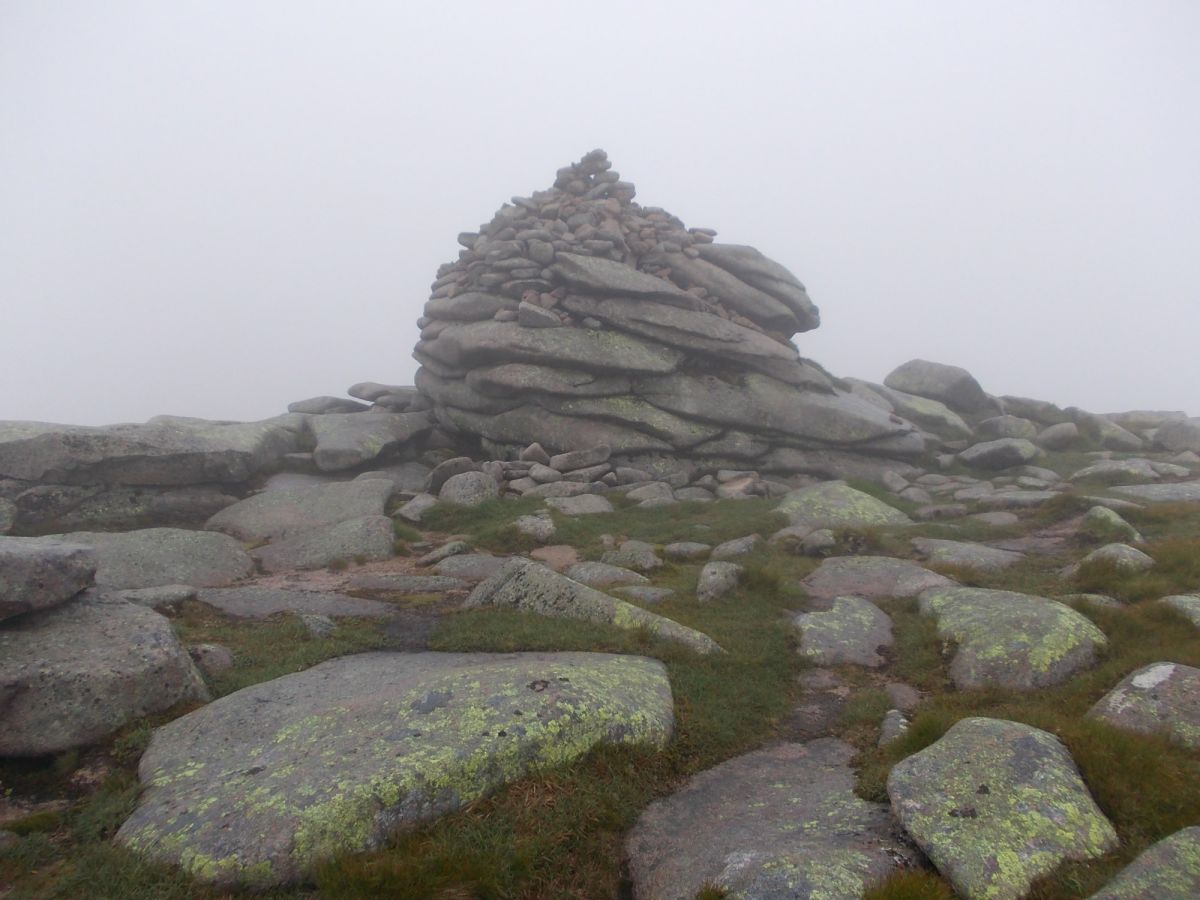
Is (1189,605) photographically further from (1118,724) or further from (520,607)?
(520,607)

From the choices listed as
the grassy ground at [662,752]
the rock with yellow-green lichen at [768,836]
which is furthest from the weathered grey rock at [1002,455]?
the rock with yellow-green lichen at [768,836]

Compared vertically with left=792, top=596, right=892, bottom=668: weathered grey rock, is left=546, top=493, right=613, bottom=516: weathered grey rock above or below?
above

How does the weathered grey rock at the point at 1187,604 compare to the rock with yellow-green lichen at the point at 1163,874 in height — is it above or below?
above

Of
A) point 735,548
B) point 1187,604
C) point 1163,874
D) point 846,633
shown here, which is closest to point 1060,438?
point 735,548

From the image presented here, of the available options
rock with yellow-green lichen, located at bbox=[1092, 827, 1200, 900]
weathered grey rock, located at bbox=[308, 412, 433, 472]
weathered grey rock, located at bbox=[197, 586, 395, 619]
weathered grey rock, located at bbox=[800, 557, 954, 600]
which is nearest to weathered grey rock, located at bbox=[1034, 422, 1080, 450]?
weathered grey rock, located at bbox=[800, 557, 954, 600]

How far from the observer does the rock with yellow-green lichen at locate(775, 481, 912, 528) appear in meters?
27.0

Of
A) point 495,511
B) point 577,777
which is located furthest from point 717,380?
point 577,777

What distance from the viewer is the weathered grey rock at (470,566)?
70.6 ft

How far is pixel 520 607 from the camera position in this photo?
653 inches

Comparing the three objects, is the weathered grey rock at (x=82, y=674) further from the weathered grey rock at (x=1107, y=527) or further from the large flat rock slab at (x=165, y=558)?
the weathered grey rock at (x=1107, y=527)

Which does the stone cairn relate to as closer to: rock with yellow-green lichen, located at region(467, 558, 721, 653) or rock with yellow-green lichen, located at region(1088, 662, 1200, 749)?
rock with yellow-green lichen, located at region(467, 558, 721, 653)

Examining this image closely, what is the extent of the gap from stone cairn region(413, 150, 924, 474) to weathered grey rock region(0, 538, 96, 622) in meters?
24.6

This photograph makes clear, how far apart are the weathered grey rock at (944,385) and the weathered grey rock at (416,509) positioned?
1462 inches

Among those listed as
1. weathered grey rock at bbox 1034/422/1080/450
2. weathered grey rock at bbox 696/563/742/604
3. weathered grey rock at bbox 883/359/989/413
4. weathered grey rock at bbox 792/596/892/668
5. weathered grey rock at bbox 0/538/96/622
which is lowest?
weathered grey rock at bbox 792/596/892/668
